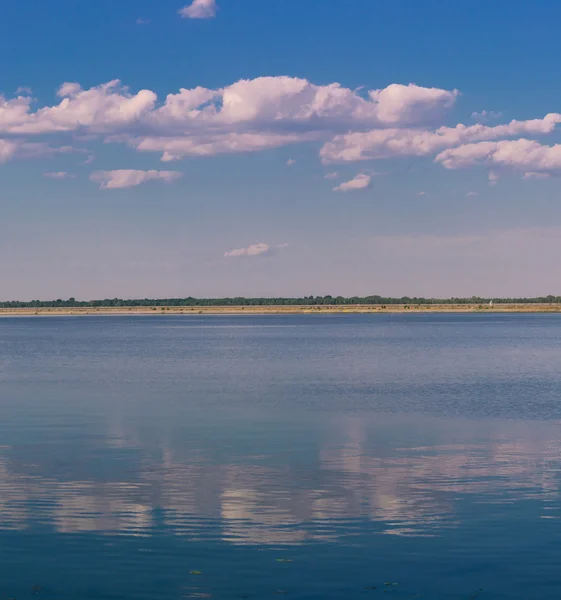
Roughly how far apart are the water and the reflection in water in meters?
0.07

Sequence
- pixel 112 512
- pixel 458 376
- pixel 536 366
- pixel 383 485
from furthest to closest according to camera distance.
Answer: pixel 536 366, pixel 458 376, pixel 383 485, pixel 112 512

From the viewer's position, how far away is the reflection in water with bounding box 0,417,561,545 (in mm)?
20000

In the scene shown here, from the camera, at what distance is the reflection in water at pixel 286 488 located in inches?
787

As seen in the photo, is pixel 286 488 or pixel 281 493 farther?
pixel 286 488

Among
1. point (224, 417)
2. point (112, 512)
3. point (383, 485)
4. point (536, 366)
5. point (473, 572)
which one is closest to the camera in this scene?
point (473, 572)

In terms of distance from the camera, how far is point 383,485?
24047 millimetres

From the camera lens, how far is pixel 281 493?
912 inches

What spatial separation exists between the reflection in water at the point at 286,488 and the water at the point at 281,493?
7 centimetres

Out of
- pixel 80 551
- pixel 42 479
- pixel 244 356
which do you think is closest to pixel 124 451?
pixel 42 479

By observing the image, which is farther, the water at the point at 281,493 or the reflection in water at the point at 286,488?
the reflection in water at the point at 286,488

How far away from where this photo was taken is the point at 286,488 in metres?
23.8

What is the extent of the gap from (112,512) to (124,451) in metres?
9.38

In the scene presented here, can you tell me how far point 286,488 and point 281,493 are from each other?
68 centimetres

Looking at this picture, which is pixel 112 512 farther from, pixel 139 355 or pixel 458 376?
pixel 139 355
